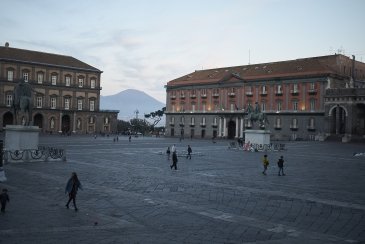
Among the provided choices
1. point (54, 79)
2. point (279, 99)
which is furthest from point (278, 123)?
point (54, 79)

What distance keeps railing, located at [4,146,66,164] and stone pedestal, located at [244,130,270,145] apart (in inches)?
965

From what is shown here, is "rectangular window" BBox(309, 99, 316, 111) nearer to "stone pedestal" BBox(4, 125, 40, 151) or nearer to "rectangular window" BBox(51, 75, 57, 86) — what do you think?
"rectangular window" BBox(51, 75, 57, 86)

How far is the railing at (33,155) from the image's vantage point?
1100 inches

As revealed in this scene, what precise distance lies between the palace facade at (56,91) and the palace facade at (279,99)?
17288mm

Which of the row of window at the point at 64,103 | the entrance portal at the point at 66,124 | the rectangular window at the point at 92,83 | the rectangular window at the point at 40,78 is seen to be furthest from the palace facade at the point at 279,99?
the rectangular window at the point at 40,78

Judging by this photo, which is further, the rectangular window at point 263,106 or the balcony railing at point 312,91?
the rectangular window at point 263,106

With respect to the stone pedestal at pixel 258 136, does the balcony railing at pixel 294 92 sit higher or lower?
higher

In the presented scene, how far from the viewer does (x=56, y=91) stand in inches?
3735

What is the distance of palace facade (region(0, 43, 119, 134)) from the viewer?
8856cm

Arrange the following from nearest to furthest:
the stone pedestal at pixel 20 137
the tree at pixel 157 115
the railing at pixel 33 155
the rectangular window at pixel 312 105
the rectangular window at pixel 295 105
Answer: the railing at pixel 33 155 → the stone pedestal at pixel 20 137 → the rectangular window at pixel 312 105 → the rectangular window at pixel 295 105 → the tree at pixel 157 115

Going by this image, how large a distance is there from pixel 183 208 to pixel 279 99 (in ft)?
222

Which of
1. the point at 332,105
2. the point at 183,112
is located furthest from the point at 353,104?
the point at 183,112

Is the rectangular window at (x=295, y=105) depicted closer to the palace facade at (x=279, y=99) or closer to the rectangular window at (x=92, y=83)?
the palace facade at (x=279, y=99)

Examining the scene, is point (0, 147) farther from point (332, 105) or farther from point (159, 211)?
point (332, 105)
